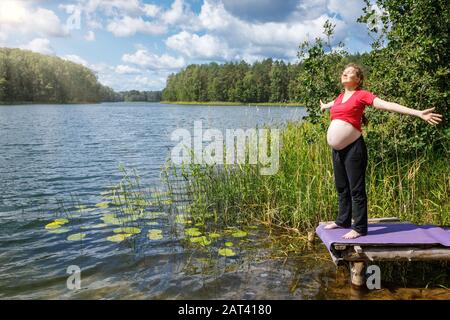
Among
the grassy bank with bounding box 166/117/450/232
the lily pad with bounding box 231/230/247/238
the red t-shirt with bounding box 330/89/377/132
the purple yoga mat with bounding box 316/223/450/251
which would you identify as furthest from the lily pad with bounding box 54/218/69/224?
the red t-shirt with bounding box 330/89/377/132

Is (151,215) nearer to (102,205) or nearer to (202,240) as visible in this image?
(102,205)

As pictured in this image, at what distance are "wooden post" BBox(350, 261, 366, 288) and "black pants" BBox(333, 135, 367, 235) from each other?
402 millimetres

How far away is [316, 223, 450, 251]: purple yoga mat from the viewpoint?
471 cm

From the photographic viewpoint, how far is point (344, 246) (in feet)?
15.3

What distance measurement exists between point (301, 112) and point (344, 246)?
254 inches

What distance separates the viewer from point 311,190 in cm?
705

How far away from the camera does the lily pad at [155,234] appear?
6.96 metres

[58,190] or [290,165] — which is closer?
[290,165]
